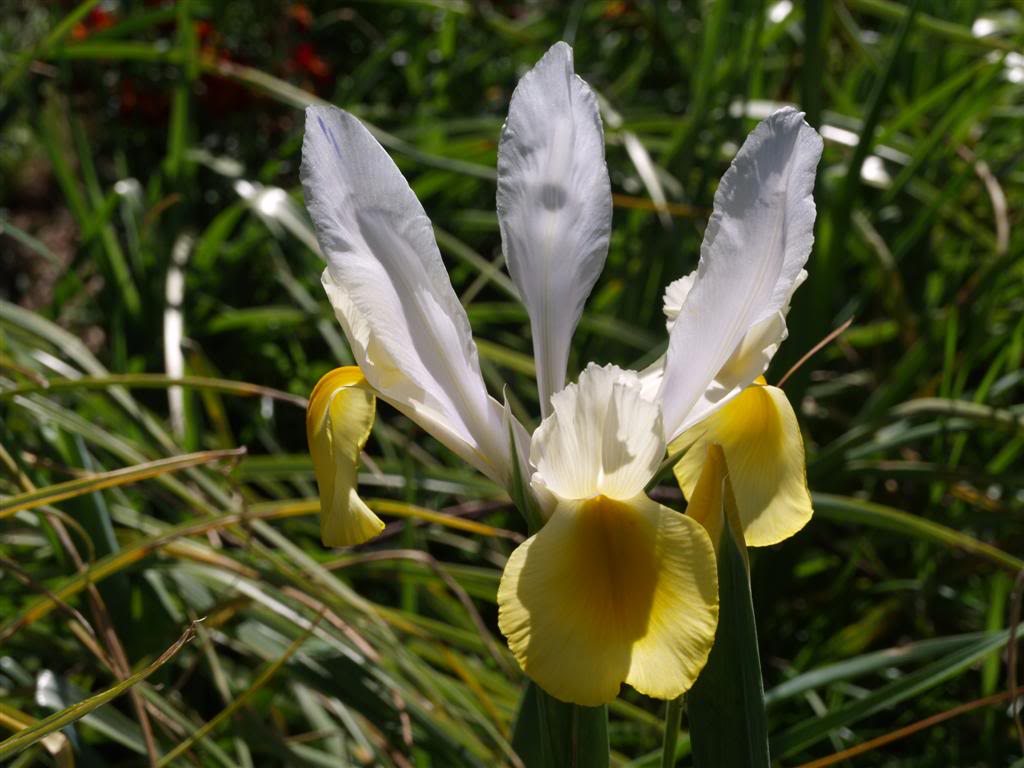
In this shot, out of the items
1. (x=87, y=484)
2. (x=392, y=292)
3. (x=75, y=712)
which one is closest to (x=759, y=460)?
(x=392, y=292)

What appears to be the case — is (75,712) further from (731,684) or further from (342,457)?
(731,684)

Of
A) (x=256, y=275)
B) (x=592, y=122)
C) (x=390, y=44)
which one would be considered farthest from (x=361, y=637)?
(x=390, y=44)

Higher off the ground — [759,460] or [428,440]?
[759,460]

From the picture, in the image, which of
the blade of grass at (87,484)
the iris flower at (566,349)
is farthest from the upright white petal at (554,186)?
the blade of grass at (87,484)

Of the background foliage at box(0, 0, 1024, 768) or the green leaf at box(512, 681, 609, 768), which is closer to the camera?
the green leaf at box(512, 681, 609, 768)

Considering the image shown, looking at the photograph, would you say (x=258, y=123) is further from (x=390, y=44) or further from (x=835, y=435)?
(x=835, y=435)

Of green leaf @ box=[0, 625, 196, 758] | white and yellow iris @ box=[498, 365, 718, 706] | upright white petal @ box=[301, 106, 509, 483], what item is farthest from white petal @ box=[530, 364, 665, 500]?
green leaf @ box=[0, 625, 196, 758]

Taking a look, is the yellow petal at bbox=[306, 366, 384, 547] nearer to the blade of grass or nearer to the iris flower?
the iris flower
